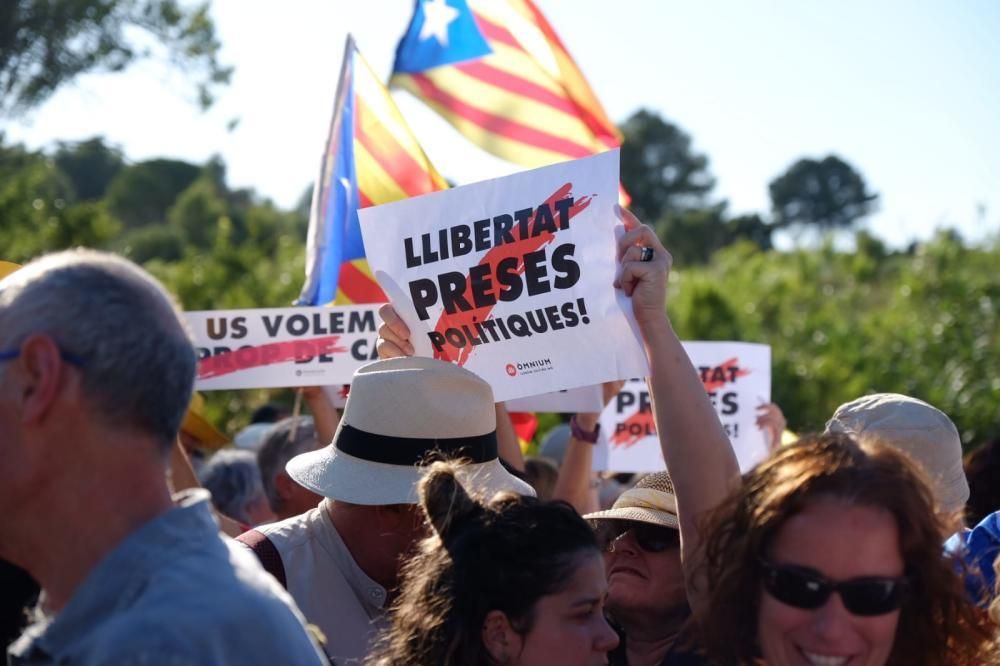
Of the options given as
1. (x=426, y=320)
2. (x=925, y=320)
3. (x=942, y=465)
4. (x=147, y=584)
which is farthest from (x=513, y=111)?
(x=925, y=320)

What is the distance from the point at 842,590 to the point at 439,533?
89 cm

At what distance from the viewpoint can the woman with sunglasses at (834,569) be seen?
2201 mm

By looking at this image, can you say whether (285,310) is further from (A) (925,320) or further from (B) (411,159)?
(A) (925,320)

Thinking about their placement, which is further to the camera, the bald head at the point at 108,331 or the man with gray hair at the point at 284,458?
the man with gray hair at the point at 284,458

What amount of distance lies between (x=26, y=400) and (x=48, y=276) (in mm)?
177

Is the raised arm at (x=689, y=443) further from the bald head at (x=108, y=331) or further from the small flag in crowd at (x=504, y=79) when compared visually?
the small flag in crowd at (x=504, y=79)

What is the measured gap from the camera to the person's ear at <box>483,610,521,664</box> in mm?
2613

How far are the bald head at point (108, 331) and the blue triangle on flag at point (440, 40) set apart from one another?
4834mm

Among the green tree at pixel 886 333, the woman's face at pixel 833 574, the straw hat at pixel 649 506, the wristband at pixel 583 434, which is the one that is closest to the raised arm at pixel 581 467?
the wristband at pixel 583 434

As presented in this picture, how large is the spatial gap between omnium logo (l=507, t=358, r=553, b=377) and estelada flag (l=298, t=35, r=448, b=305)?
75.0 inches

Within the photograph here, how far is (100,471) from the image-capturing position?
186 cm

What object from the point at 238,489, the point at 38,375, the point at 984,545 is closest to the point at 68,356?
the point at 38,375

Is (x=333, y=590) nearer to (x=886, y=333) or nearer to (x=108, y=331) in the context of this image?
(x=108, y=331)

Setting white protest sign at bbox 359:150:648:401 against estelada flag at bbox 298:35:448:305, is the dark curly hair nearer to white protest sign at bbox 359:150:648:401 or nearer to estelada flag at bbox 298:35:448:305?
white protest sign at bbox 359:150:648:401
